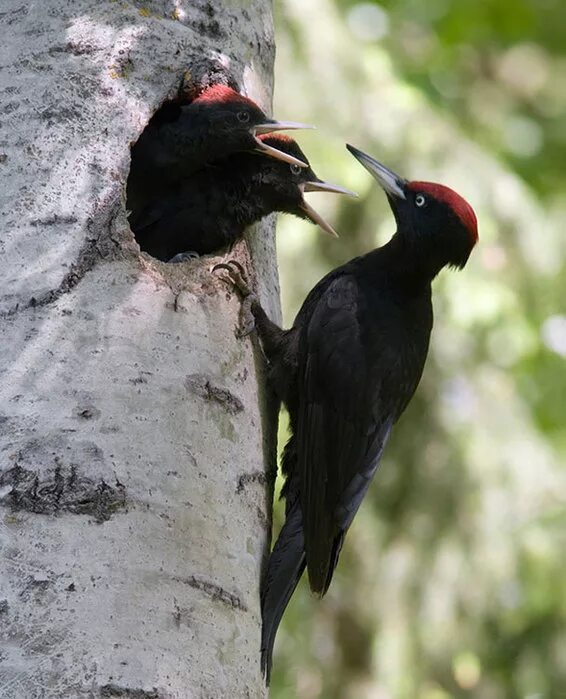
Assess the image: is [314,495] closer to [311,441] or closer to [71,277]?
[311,441]

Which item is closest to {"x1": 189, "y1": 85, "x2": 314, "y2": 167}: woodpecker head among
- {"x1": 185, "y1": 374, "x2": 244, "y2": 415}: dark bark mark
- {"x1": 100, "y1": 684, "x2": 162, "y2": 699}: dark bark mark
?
{"x1": 185, "y1": 374, "x2": 244, "y2": 415}: dark bark mark

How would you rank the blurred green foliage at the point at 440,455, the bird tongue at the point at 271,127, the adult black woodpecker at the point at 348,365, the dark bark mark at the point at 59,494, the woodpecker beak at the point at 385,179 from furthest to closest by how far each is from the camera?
the blurred green foliage at the point at 440,455 → the woodpecker beak at the point at 385,179 → the bird tongue at the point at 271,127 → the adult black woodpecker at the point at 348,365 → the dark bark mark at the point at 59,494

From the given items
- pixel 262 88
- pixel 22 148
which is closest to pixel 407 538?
pixel 262 88

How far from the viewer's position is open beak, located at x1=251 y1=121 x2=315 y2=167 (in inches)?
139

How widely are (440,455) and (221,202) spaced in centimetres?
152

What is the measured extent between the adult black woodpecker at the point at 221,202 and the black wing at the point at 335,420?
0.35m

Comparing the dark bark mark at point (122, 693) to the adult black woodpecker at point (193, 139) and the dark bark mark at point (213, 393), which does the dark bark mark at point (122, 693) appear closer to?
the dark bark mark at point (213, 393)

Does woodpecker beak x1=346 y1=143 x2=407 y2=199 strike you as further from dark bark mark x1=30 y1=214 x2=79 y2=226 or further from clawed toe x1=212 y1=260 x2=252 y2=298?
dark bark mark x1=30 y1=214 x2=79 y2=226

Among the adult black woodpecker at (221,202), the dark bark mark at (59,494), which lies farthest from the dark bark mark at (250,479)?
the adult black woodpecker at (221,202)

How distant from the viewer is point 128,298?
254 centimetres

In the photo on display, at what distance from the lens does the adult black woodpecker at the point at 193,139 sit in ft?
11.2

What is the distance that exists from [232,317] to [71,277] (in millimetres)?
511

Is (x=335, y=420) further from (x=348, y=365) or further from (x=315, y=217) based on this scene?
(x=315, y=217)

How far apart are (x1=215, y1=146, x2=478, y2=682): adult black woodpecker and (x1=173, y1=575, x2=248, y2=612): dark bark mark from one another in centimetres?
23
